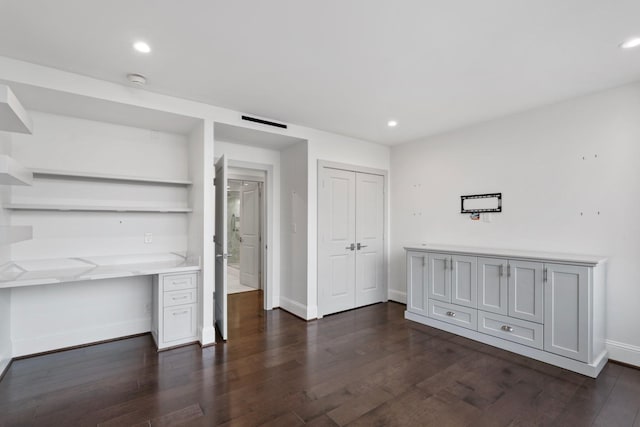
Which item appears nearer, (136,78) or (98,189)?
(136,78)

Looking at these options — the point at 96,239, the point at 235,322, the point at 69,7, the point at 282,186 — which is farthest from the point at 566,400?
the point at 96,239

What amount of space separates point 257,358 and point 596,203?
12.1ft

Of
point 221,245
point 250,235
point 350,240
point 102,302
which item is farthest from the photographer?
point 250,235

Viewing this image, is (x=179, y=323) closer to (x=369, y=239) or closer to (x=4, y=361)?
(x=4, y=361)

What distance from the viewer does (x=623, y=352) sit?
9.52ft

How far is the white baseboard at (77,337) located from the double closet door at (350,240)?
2258mm

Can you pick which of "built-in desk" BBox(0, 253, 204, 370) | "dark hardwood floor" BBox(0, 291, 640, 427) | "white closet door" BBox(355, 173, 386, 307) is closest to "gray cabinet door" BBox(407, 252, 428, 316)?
"dark hardwood floor" BBox(0, 291, 640, 427)

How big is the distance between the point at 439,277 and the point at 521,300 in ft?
2.99

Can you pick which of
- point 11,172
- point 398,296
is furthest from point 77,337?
point 398,296

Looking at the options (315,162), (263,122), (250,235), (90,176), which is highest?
(263,122)

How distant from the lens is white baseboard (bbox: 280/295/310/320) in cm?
→ 420

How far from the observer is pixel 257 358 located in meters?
3.02

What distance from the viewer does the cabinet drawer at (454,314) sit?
352 centimetres

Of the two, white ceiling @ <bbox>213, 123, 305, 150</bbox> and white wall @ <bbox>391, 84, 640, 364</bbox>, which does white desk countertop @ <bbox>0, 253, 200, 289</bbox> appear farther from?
white wall @ <bbox>391, 84, 640, 364</bbox>
